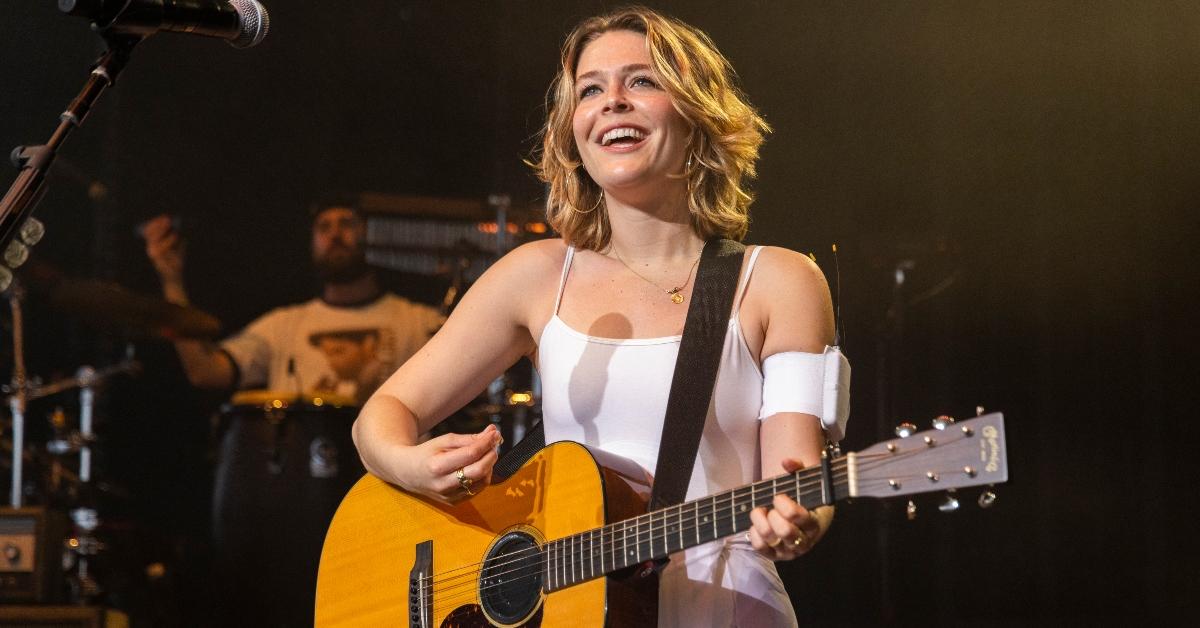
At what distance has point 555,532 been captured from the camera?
219 centimetres

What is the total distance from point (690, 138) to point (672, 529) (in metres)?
0.92

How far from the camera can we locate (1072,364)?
5.26m

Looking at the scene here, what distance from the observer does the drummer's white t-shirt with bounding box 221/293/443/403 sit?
6555 mm

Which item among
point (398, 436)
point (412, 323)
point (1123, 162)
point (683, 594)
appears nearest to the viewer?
point (683, 594)

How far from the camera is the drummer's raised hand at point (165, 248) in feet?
22.9

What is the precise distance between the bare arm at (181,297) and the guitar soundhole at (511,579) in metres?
4.92

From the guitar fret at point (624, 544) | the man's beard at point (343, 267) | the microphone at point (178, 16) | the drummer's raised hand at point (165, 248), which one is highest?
the drummer's raised hand at point (165, 248)

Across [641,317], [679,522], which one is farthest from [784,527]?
[641,317]

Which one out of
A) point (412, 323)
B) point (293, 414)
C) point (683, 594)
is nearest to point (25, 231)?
A: point (683, 594)

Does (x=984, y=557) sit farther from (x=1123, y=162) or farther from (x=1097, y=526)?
(x=1123, y=162)

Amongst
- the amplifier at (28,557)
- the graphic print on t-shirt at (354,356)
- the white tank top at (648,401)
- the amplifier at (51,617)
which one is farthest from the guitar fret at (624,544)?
the graphic print on t-shirt at (354,356)

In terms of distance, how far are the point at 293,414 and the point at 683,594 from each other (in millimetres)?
4369

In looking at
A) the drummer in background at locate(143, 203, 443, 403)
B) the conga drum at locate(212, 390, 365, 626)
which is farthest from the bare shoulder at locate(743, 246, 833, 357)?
the drummer in background at locate(143, 203, 443, 403)

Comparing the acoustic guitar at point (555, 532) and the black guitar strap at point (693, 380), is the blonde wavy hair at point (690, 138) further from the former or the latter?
the acoustic guitar at point (555, 532)
